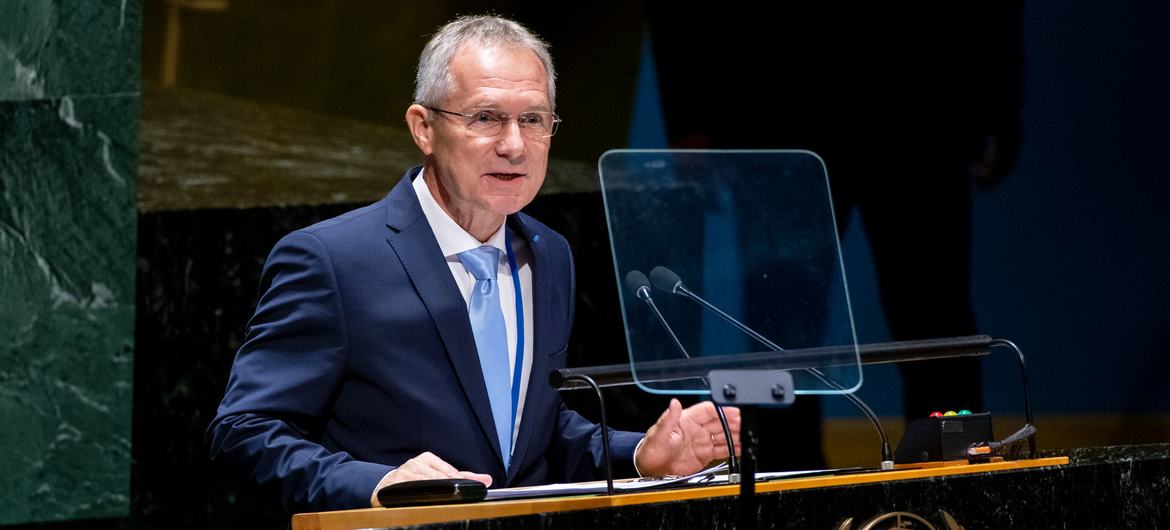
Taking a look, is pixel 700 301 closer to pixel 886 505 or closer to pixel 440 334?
pixel 886 505

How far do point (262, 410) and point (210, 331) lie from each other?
1.85 meters

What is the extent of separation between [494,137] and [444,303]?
29cm

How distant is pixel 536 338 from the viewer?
7.18 ft

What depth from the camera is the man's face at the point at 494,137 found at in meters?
2.14

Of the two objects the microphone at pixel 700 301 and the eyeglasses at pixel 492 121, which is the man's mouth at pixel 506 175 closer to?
the eyeglasses at pixel 492 121

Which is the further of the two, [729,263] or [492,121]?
[492,121]

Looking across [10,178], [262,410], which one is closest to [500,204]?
[262,410]

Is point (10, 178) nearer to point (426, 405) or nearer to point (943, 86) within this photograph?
point (426, 405)

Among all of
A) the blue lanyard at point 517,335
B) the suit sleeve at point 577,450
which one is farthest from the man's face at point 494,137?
the suit sleeve at point 577,450

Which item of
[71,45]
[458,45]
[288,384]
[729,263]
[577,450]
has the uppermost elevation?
[71,45]

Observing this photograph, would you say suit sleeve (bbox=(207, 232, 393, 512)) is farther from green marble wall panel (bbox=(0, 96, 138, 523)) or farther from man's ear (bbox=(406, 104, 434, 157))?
Result: green marble wall panel (bbox=(0, 96, 138, 523))

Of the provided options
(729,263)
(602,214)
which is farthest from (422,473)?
(602,214)

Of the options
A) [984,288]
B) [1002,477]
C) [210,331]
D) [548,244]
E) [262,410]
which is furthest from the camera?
[984,288]

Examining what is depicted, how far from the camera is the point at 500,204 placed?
2160 millimetres
